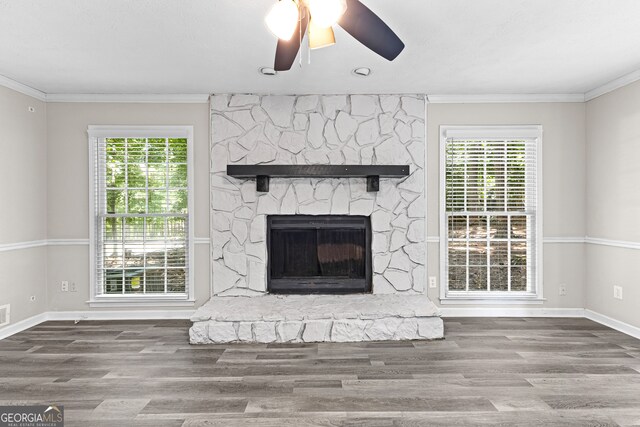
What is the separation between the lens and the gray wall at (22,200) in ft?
12.6

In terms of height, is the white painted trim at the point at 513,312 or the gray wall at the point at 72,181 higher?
the gray wall at the point at 72,181

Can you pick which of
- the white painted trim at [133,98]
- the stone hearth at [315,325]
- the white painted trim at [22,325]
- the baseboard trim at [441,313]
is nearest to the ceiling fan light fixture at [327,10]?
the stone hearth at [315,325]

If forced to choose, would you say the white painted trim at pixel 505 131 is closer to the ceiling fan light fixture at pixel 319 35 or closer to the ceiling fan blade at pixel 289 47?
the ceiling fan blade at pixel 289 47

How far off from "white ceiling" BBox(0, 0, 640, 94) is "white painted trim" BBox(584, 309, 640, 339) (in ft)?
7.87

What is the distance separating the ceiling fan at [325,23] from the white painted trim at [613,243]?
129 inches

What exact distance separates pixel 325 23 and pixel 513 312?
3.94 meters

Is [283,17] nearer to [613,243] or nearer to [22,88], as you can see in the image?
[22,88]

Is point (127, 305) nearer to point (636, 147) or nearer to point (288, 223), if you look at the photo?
point (288, 223)

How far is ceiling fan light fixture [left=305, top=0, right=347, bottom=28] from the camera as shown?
168 cm

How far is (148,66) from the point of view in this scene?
3549mm

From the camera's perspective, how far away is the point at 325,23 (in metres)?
1.77

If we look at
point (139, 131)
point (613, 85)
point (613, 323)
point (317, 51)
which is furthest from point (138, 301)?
point (613, 85)

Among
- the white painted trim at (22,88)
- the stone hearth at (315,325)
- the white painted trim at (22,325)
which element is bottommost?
the white painted trim at (22,325)

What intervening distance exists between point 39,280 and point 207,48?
3139 millimetres
